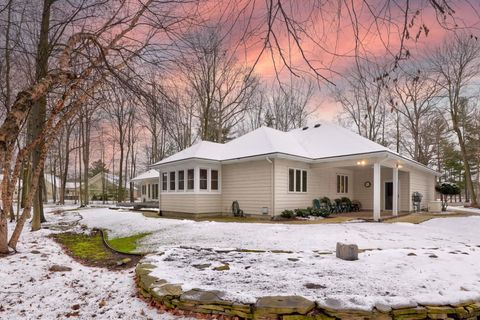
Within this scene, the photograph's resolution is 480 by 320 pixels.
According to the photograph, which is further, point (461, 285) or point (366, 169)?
point (366, 169)

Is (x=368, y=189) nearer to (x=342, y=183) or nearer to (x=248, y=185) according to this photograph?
(x=342, y=183)

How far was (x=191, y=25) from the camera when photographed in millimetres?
4156

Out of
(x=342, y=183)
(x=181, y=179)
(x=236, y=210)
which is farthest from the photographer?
(x=342, y=183)

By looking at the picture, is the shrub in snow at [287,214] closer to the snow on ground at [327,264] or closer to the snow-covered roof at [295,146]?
the snow-covered roof at [295,146]

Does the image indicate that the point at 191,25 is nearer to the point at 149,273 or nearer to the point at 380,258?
the point at 149,273

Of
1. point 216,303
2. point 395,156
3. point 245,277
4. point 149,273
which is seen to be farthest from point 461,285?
point 395,156

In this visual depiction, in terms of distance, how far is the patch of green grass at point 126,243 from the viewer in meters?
7.86

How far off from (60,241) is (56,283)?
16.4 feet

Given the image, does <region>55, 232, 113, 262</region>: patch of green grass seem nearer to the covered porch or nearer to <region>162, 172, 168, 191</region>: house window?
<region>162, 172, 168, 191</region>: house window

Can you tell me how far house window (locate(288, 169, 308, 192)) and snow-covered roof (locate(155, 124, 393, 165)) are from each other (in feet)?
2.71

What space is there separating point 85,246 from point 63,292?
4509 mm

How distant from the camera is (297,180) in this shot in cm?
1409

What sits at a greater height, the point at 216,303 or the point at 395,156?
the point at 395,156

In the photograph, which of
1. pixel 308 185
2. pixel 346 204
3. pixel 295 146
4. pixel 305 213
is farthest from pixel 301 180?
pixel 346 204
